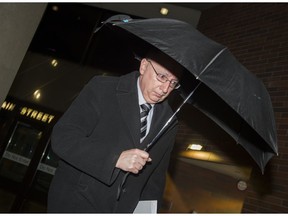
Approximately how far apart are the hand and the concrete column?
341cm

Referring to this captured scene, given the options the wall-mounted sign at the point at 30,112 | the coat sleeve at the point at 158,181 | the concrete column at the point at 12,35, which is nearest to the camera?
the coat sleeve at the point at 158,181

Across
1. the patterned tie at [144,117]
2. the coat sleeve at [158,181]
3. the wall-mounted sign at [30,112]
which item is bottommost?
the coat sleeve at [158,181]

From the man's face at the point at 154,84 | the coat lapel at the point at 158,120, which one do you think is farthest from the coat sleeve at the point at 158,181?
the man's face at the point at 154,84

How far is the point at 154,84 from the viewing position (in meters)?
2.16

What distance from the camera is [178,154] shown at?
659 centimetres

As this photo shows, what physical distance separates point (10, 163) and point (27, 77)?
7.67 ft

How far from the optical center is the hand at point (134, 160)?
1.80 meters

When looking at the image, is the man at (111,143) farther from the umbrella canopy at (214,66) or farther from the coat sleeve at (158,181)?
the umbrella canopy at (214,66)

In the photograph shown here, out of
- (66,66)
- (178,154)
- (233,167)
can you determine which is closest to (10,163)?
(66,66)

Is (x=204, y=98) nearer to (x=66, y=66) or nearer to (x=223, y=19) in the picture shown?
(x=223, y=19)

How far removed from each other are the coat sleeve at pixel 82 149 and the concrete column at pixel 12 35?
3.10 m

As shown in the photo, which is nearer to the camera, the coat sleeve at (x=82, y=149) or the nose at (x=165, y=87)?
the coat sleeve at (x=82, y=149)

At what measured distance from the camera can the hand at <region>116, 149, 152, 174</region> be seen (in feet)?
5.91

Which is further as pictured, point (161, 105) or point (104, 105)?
point (161, 105)
